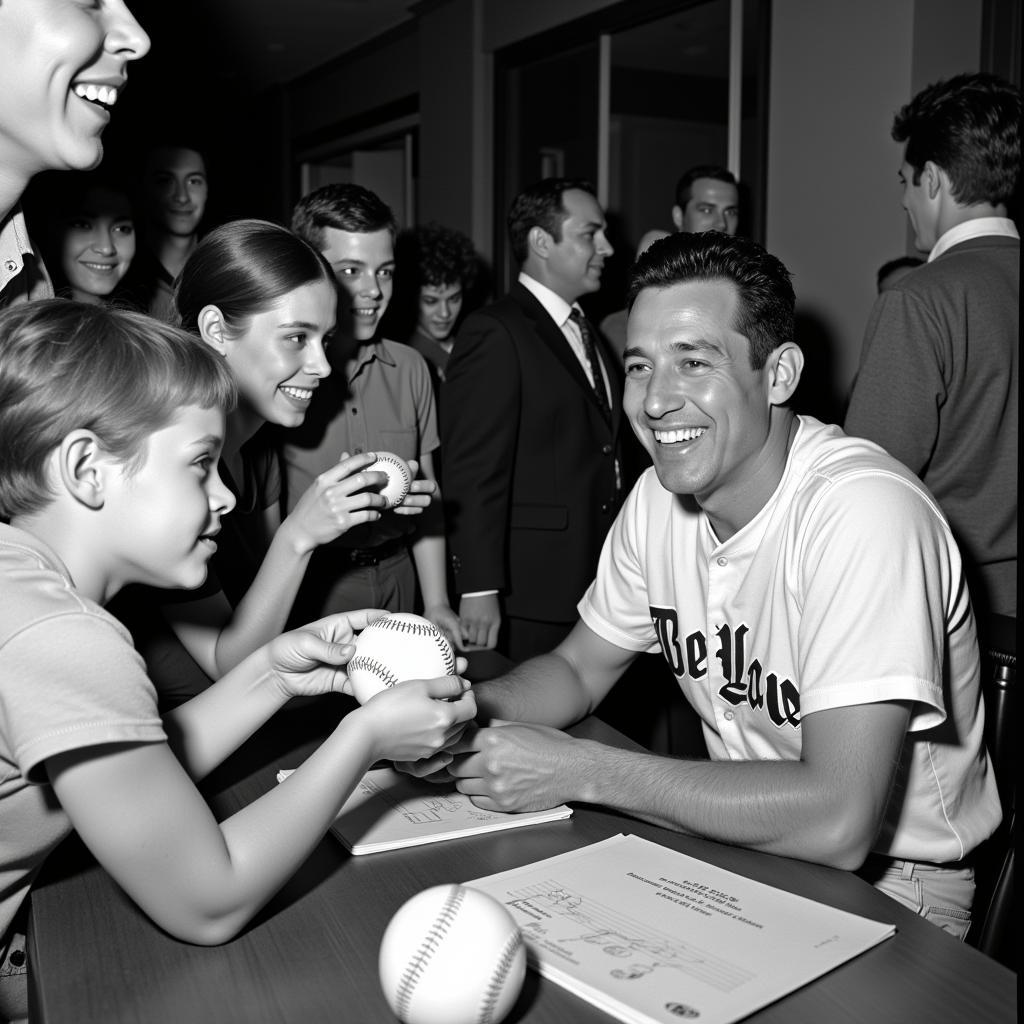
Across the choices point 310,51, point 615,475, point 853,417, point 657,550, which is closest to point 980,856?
point 657,550

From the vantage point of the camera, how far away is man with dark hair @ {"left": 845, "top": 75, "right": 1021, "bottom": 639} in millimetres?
2625

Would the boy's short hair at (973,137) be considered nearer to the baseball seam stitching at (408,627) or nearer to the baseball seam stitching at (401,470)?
the baseball seam stitching at (401,470)

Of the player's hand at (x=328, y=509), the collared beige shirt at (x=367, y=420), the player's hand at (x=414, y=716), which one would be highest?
the collared beige shirt at (x=367, y=420)

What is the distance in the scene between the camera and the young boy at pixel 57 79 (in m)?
1.75

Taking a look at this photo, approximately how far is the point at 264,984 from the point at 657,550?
1.15 metres

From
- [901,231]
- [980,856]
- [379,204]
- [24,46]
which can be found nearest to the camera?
[24,46]

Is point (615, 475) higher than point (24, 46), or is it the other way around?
point (24, 46)

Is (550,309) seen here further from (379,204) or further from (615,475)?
(379,204)

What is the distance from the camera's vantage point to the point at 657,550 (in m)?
2.01

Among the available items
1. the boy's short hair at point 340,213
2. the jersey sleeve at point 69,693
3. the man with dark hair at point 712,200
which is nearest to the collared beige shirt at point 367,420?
the boy's short hair at point 340,213

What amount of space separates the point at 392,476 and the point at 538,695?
2.13 feet

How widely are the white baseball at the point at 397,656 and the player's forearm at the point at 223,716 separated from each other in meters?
0.16

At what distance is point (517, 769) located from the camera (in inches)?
59.5

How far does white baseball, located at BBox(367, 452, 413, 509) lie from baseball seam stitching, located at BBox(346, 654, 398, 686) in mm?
880
